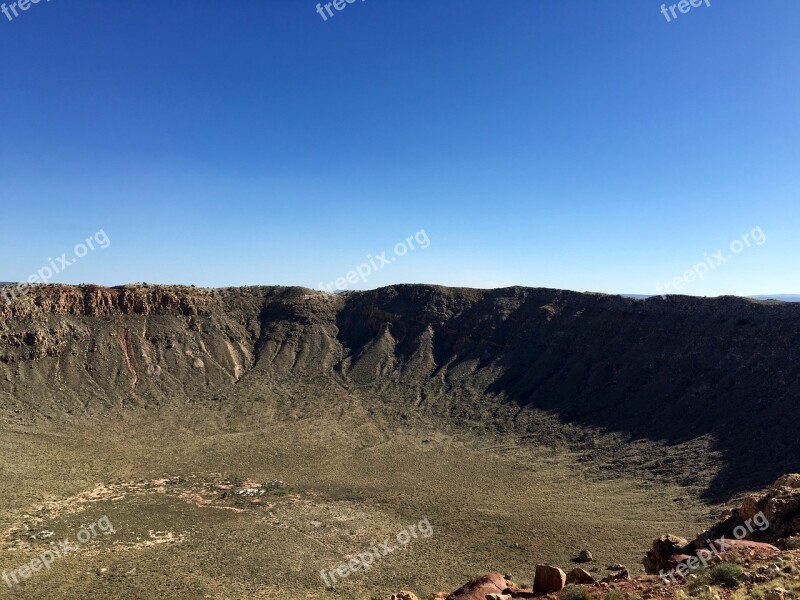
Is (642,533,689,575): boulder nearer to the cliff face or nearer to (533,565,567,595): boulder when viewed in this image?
(533,565,567,595): boulder

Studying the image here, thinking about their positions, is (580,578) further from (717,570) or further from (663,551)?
(717,570)

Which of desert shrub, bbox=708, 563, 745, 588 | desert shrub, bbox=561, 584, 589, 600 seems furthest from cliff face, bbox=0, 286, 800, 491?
desert shrub, bbox=561, 584, 589, 600

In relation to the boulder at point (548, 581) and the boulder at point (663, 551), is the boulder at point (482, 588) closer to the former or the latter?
the boulder at point (548, 581)

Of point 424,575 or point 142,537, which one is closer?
point 424,575

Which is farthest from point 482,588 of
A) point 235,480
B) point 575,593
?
point 235,480

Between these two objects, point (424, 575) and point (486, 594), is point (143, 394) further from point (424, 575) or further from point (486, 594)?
point (486, 594)

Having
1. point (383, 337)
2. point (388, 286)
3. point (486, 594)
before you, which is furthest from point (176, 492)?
point (388, 286)

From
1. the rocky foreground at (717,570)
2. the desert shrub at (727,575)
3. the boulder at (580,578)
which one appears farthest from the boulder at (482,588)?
the desert shrub at (727,575)
